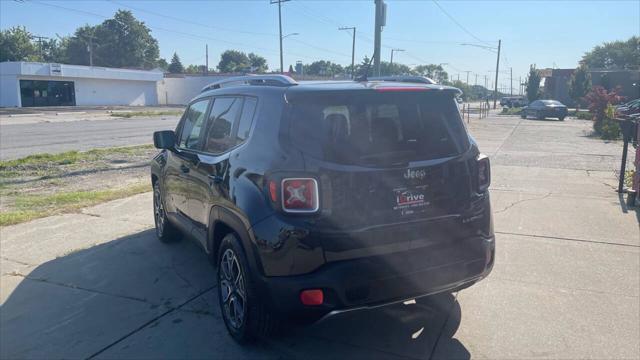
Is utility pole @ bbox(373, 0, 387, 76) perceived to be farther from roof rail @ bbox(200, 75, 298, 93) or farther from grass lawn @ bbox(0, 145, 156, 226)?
roof rail @ bbox(200, 75, 298, 93)

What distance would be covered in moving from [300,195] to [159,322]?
1792 mm

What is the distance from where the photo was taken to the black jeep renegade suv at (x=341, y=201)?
312cm

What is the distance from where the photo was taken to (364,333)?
3850mm

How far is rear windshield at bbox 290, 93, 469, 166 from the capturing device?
3.22m

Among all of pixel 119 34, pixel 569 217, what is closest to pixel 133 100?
pixel 119 34

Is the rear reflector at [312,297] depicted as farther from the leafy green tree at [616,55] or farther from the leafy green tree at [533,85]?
the leafy green tree at [616,55]

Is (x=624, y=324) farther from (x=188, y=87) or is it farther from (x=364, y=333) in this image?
(x=188, y=87)

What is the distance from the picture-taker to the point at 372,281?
3.17m

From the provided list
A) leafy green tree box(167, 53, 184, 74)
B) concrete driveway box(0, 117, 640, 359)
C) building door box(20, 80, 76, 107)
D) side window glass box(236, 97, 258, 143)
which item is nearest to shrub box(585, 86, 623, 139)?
concrete driveway box(0, 117, 640, 359)

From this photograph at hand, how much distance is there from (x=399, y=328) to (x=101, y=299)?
101 inches

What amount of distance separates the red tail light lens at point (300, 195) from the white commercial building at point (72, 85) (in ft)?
187

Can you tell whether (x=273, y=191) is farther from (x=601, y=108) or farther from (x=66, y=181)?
(x=601, y=108)

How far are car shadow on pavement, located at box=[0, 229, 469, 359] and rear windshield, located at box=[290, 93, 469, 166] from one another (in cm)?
104

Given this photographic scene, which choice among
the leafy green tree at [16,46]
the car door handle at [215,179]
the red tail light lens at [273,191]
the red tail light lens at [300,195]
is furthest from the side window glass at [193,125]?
the leafy green tree at [16,46]
